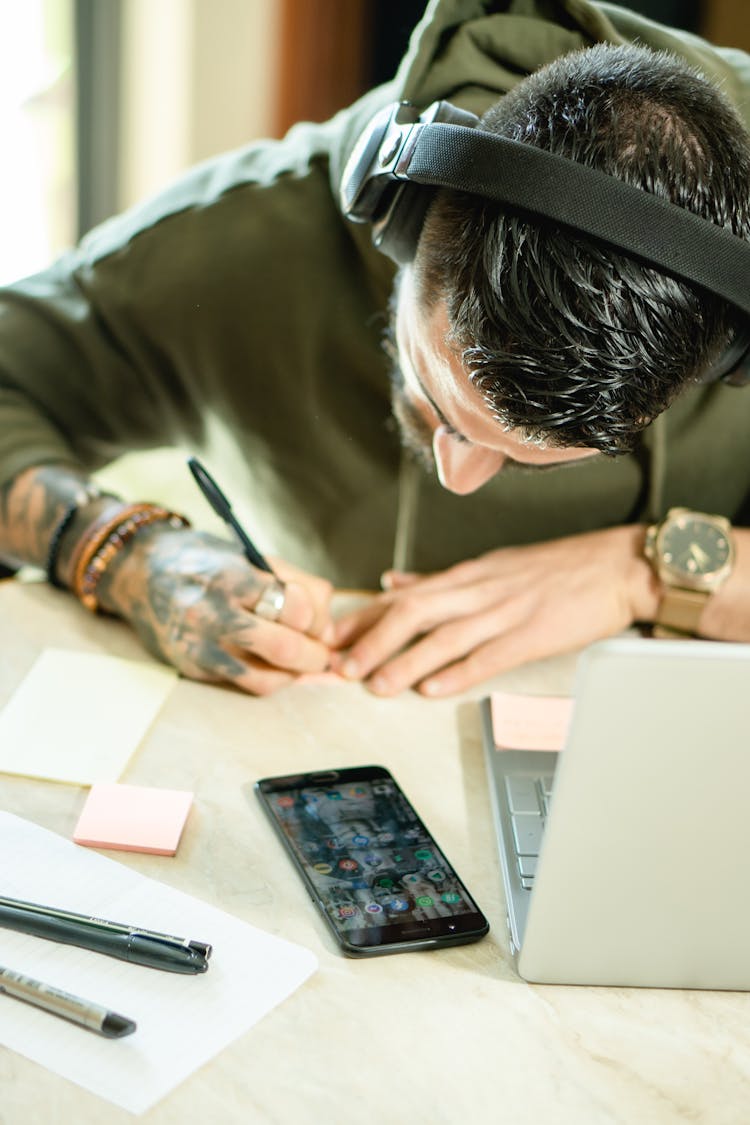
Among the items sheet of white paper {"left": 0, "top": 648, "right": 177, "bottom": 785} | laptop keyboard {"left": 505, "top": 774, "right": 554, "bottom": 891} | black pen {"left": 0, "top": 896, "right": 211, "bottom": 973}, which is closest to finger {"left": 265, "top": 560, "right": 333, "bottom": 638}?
sheet of white paper {"left": 0, "top": 648, "right": 177, "bottom": 785}

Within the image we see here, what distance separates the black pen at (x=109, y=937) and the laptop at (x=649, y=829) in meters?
0.18

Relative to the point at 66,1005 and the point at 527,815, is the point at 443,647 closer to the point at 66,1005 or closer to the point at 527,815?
the point at 527,815

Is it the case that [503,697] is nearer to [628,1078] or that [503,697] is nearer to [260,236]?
[628,1078]

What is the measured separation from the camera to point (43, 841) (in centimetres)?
67

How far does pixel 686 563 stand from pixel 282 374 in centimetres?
44

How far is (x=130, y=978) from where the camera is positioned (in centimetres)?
58

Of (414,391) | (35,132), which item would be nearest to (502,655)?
(414,391)

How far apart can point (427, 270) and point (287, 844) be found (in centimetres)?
37

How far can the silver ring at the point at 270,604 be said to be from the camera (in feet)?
2.81

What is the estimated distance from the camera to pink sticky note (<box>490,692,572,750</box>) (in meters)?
0.80

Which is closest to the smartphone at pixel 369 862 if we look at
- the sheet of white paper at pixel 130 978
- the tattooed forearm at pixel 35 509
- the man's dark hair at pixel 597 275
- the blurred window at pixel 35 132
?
the sheet of white paper at pixel 130 978

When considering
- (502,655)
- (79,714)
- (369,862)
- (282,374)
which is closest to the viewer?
(369,862)

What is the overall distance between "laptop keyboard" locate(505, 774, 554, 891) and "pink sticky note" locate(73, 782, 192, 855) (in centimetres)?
21

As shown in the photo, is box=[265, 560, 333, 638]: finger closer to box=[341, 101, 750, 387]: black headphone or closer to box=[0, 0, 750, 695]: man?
box=[0, 0, 750, 695]: man
